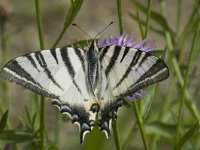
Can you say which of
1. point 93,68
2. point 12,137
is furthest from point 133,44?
point 12,137

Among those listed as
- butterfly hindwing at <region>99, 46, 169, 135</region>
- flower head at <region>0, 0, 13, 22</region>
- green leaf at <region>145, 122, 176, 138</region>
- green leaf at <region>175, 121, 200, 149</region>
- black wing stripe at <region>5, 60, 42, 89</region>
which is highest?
flower head at <region>0, 0, 13, 22</region>

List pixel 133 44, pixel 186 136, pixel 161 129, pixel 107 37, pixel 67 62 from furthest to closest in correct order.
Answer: pixel 107 37, pixel 161 129, pixel 133 44, pixel 67 62, pixel 186 136

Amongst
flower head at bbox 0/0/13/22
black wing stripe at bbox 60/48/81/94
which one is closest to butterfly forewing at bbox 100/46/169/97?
black wing stripe at bbox 60/48/81/94

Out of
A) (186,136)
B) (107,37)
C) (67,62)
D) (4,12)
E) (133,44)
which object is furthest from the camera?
(107,37)

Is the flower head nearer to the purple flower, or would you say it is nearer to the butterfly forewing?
the purple flower

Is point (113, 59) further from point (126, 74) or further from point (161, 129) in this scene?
point (161, 129)

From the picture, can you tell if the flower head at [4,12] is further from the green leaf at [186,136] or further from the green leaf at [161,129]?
the green leaf at [186,136]

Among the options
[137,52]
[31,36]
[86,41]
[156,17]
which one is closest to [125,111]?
[156,17]
